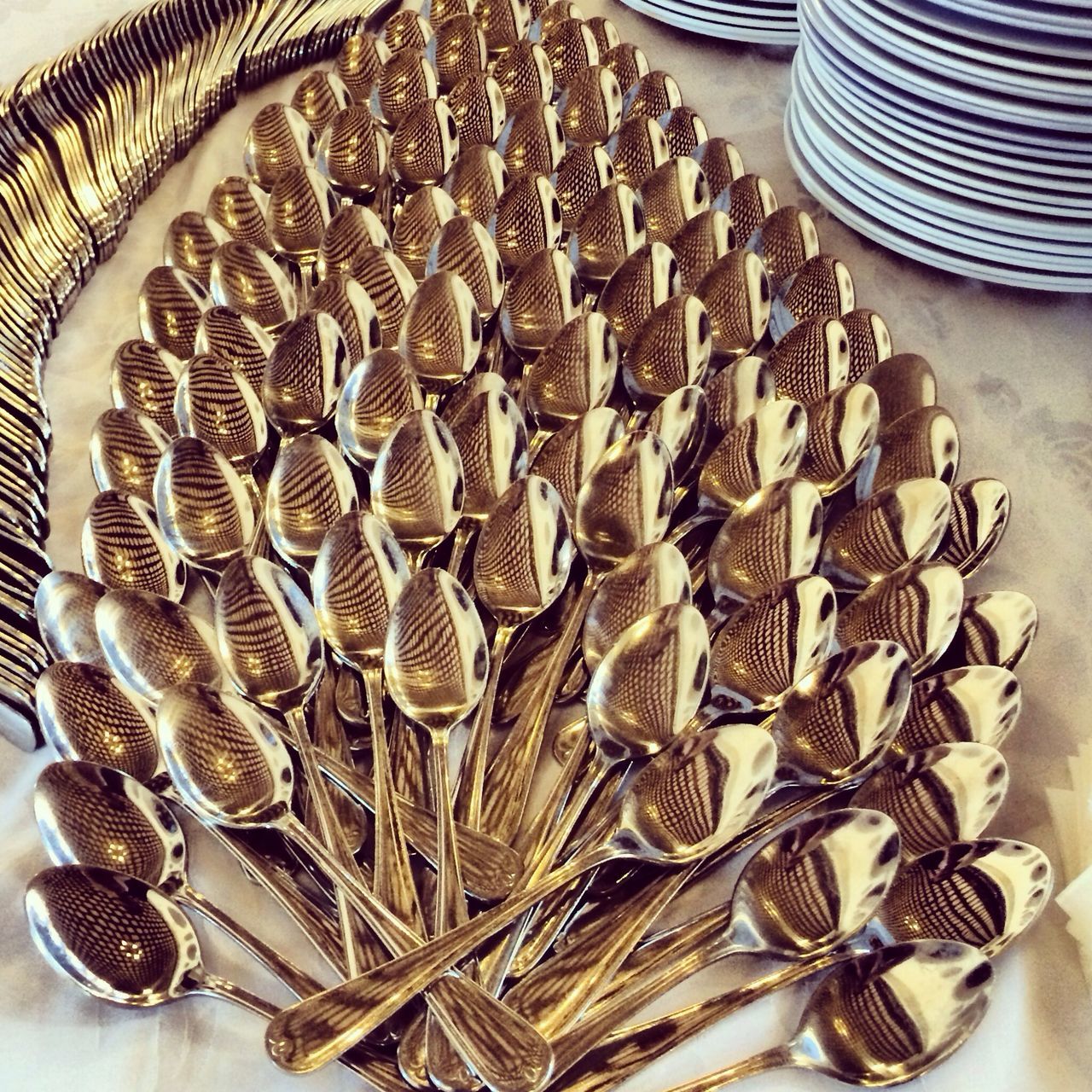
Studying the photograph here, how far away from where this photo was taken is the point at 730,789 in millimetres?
384

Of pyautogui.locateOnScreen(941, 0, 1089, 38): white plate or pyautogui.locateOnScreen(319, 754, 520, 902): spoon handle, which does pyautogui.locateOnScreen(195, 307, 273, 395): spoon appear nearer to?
pyautogui.locateOnScreen(319, 754, 520, 902): spoon handle

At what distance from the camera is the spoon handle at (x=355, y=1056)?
336mm

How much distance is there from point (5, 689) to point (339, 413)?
0.19 m

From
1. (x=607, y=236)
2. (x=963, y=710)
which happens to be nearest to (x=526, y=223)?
(x=607, y=236)

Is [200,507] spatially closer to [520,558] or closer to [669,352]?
[520,558]

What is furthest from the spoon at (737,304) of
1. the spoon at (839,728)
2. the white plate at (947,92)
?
the spoon at (839,728)

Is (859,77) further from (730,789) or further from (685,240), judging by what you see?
(730,789)

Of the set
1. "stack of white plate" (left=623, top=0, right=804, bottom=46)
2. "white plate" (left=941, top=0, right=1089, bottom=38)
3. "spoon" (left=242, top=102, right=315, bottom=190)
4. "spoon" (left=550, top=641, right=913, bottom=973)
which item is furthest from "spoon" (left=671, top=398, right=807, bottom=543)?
"stack of white plate" (left=623, top=0, right=804, bottom=46)

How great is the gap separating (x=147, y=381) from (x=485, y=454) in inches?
7.0

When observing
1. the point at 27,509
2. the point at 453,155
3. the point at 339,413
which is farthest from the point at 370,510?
the point at 453,155

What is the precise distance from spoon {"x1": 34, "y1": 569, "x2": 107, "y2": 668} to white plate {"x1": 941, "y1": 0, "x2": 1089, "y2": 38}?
49 cm

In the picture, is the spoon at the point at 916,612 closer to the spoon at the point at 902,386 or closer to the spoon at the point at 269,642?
the spoon at the point at 902,386

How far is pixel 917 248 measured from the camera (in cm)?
65

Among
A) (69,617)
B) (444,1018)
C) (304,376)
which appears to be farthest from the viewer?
(304,376)
